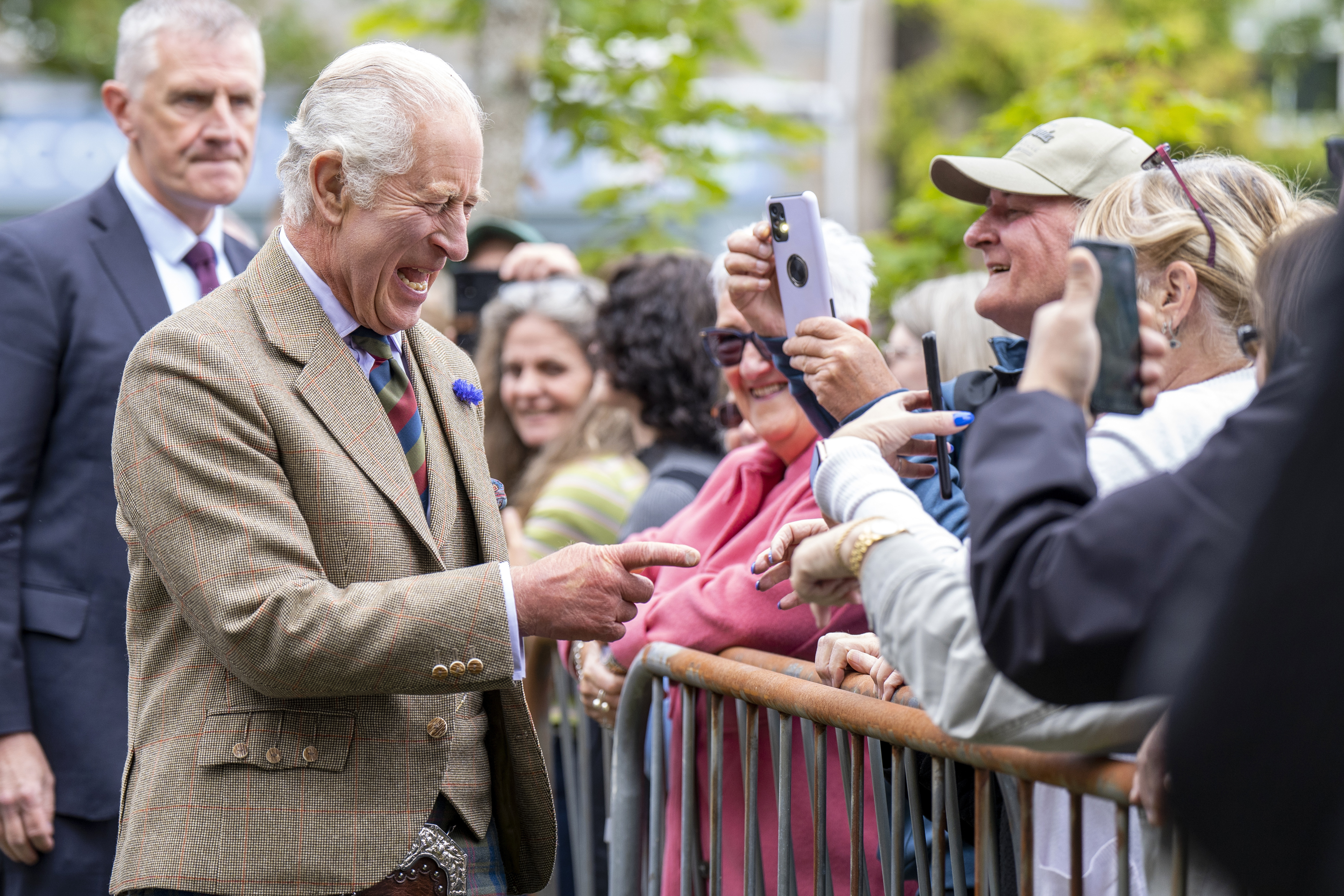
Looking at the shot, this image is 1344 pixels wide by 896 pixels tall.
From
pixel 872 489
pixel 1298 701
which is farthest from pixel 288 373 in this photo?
pixel 1298 701

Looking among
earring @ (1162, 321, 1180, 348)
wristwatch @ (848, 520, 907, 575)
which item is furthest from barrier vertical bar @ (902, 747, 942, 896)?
earring @ (1162, 321, 1180, 348)

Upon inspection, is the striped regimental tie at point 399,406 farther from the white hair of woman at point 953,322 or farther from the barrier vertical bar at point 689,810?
the white hair of woman at point 953,322

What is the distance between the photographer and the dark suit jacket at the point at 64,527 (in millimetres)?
2902

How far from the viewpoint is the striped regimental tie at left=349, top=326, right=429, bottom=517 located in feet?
7.25

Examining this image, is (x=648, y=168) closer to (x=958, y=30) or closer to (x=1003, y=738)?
(x=1003, y=738)

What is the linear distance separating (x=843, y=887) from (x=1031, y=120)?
10.6 ft

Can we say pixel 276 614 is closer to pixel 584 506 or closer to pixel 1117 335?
pixel 1117 335

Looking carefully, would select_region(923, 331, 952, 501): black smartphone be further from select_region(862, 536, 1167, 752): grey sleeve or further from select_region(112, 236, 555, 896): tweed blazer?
select_region(112, 236, 555, 896): tweed blazer

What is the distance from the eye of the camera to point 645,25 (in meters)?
6.79

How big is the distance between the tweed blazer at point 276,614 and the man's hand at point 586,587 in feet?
0.21

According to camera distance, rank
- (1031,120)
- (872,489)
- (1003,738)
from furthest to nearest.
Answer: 1. (1031,120)
2. (872,489)
3. (1003,738)

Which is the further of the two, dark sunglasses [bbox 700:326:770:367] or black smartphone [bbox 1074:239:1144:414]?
dark sunglasses [bbox 700:326:770:367]

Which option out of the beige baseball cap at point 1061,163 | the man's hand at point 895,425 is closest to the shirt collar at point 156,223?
the beige baseball cap at point 1061,163

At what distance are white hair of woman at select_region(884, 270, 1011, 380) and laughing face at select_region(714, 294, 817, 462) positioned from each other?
727 mm
